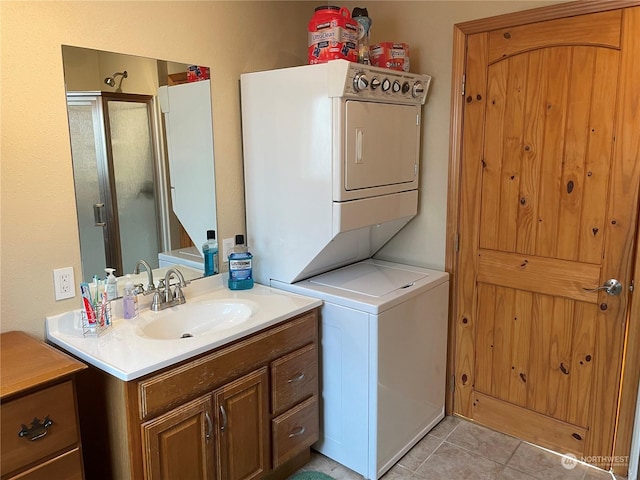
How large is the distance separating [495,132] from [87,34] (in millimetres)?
1797

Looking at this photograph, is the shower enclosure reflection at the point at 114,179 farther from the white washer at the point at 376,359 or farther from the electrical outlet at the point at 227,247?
the white washer at the point at 376,359

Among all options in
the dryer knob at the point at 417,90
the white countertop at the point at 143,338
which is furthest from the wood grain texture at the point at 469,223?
the white countertop at the point at 143,338

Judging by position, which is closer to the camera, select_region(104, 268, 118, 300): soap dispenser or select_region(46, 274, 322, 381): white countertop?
select_region(46, 274, 322, 381): white countertop

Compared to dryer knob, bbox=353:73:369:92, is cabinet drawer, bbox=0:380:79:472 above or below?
below

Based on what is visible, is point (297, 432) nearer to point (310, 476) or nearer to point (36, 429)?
point (310, 476)

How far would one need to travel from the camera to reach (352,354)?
7.02ft

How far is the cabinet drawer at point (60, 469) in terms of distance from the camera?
1401 millimetres

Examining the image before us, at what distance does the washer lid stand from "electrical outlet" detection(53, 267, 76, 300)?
1.04 metres

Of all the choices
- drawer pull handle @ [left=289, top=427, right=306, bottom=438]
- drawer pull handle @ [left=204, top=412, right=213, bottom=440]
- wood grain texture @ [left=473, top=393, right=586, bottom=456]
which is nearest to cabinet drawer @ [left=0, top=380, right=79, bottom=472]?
drawer pull handle @ [left=204, top=412, right=213, bottom=440]

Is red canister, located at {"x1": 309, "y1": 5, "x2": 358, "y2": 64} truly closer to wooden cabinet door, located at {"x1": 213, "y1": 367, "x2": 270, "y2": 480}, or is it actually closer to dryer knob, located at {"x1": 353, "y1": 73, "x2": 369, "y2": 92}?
dryer knob, located at {"x1": 353, "y1": 73, "x2": 369, "y2": 92}

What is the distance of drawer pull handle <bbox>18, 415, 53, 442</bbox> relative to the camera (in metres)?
1.37

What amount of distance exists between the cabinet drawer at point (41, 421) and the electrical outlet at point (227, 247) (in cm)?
107

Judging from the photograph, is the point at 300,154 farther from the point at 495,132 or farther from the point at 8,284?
the point at 8,284

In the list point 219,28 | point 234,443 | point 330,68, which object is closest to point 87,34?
point 219,28
